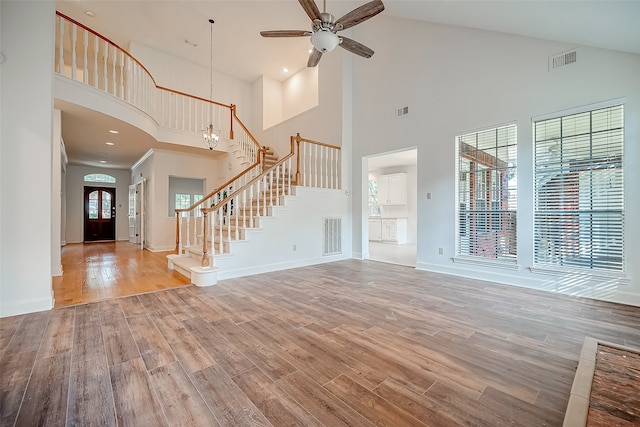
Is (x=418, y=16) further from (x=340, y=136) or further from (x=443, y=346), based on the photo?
(x=443, y=346)

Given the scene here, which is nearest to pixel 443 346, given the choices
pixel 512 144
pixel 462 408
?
pixel 462 408

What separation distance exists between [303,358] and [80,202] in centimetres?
1150

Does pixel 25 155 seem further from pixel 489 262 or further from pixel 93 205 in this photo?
pixel 93 205

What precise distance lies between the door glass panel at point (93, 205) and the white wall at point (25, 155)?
875 centimetres

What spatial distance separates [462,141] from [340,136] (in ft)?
8.71

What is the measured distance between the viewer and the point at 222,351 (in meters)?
2.10

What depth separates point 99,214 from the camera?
396 inches

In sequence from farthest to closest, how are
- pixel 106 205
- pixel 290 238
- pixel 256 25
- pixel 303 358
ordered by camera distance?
pixel 106 205
pixel 256 25
pixel 290 238
pixel 303 358

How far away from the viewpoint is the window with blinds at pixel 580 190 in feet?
10.6

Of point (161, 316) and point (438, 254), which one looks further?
point (438, 254)

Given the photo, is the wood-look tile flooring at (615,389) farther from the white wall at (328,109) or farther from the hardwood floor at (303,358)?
the white wall at (328,109)

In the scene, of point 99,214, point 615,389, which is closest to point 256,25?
point 615,389

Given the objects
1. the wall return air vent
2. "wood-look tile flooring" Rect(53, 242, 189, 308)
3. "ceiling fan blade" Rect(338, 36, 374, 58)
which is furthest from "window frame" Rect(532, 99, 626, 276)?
"wood-look tile flooring" Rect(53, 242, 189, 308)

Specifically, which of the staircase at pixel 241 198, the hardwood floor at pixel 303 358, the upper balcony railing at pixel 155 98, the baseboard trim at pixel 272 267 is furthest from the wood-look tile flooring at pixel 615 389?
the upper balcony railing at pixel 155 98
